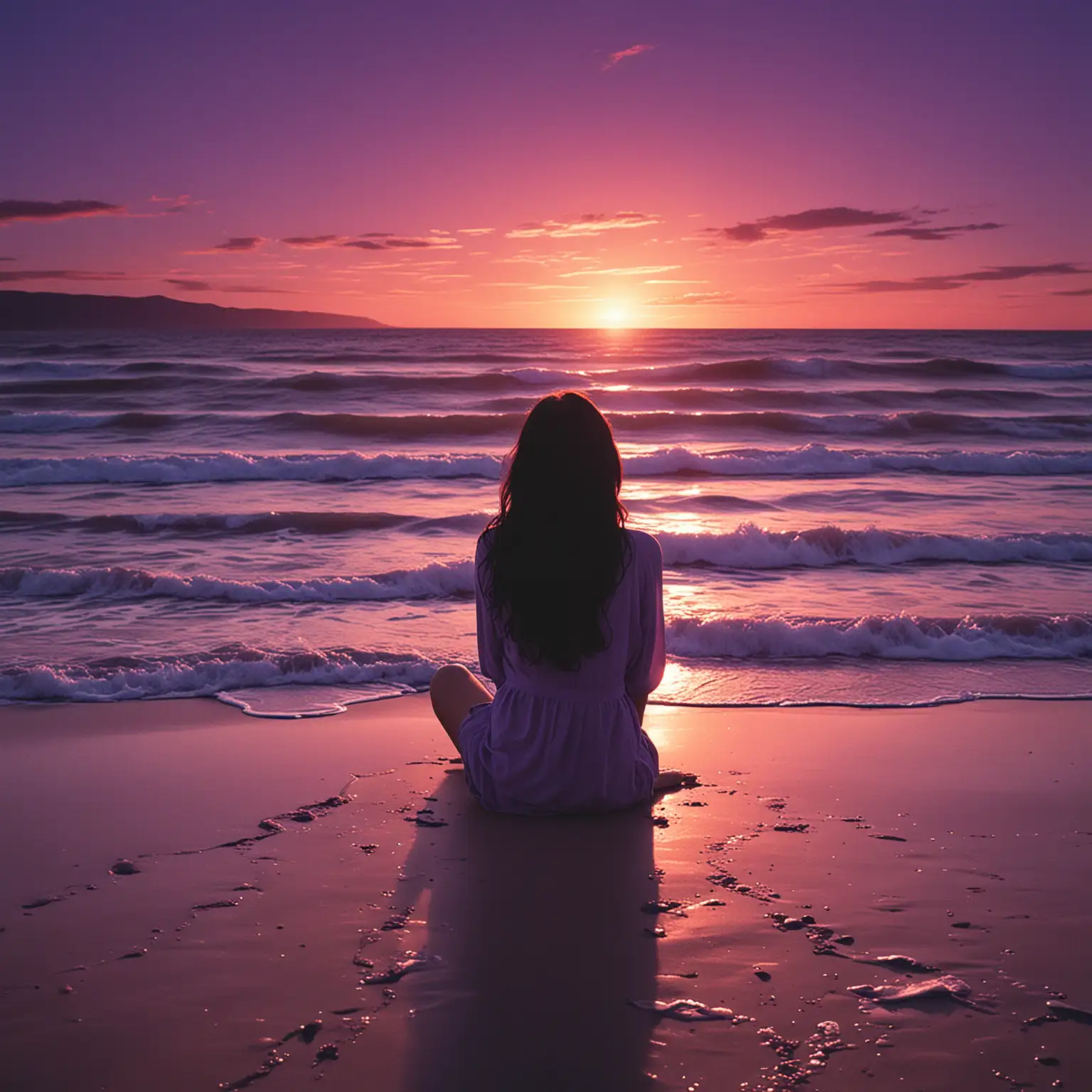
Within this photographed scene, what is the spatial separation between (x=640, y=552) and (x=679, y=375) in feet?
80.5

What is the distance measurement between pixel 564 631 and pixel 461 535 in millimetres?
6338

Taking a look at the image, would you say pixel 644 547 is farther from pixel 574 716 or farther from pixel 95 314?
pixel 95 314

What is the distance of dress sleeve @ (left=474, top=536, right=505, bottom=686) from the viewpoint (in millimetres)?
3455

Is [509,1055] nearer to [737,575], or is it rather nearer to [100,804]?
[100,804]

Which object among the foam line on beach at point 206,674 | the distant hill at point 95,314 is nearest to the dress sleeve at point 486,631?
the foam line on beach at point 206,674

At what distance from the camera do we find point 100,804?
3.70 meters

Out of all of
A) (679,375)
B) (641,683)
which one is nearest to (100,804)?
(641,683)

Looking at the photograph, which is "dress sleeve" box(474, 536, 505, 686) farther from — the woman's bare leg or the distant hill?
the distant hill

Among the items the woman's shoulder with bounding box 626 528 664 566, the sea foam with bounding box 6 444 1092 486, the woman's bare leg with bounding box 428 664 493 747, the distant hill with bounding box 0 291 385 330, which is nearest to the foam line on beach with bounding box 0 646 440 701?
the woman's bare leg with bounding box 428 664 493 747

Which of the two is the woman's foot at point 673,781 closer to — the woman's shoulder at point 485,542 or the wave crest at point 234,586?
the woman's shoulder at point 485,542

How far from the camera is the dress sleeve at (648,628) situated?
3.44 metres

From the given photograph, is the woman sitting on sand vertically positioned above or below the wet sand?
above

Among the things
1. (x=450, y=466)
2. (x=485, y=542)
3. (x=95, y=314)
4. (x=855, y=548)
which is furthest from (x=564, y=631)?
(x=95, y=314)

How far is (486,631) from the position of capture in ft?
11.4
